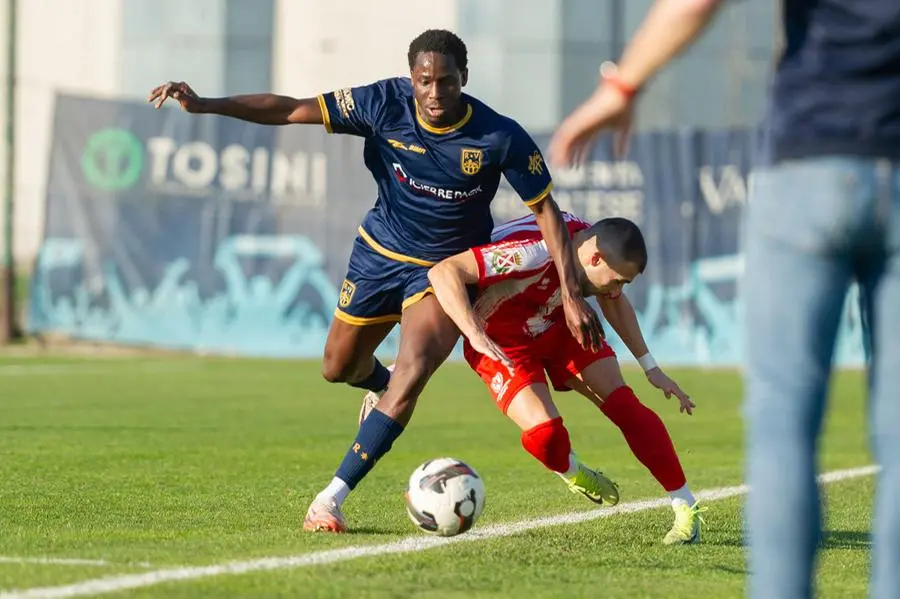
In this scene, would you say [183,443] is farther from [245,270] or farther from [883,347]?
[245,270]

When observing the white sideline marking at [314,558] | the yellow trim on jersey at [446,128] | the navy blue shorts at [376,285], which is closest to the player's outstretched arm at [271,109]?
the yellow trim on jersey at [446,128]

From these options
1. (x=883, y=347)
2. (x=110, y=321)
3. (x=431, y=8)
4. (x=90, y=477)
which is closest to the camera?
(x=883, y=347)

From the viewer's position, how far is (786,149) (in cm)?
350

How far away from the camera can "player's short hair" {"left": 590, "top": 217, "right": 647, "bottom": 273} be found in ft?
22.2

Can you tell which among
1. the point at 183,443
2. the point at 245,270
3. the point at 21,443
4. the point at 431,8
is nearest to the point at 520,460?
the point at 183,443

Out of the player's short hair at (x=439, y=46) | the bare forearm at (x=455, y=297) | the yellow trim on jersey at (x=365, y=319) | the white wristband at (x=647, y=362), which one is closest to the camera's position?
the bare forearm at (x=455, y=297)

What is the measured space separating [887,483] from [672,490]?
363 centimetres

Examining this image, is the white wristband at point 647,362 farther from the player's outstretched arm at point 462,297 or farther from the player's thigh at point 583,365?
the player's outstretched arm at point 462,297

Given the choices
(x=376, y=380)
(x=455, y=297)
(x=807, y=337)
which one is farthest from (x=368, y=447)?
(x=807, y=337)

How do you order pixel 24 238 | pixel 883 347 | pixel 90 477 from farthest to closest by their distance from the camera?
pixel 24 238 → pixel 90 477 → pixel 883 347

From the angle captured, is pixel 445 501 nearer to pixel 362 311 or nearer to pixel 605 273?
pixel 605 273

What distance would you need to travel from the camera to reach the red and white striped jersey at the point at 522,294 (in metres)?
7.06

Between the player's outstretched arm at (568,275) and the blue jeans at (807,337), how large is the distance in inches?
123

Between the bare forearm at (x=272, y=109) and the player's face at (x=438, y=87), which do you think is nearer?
the player's face at (x=438, y=87)
